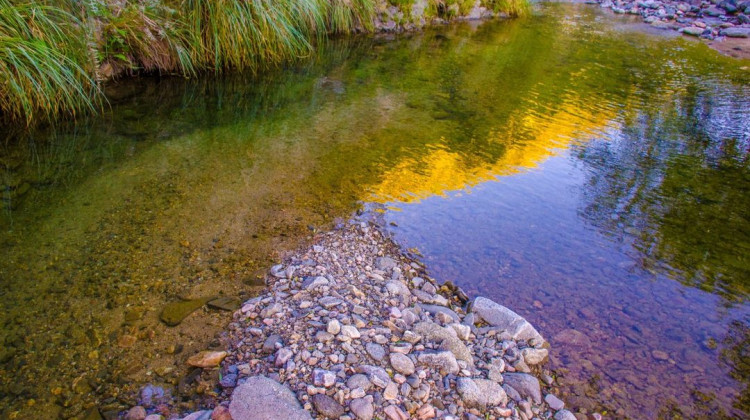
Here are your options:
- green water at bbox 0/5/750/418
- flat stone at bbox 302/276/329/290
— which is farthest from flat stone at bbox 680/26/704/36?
flat stone at bbox 302/276/329/290

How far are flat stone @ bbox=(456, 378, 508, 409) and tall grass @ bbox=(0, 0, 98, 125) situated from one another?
18.3 feet

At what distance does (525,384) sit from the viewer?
2.65 m

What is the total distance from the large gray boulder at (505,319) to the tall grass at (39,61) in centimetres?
532

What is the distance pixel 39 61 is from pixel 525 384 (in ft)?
20.1

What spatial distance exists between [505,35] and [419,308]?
520 inches

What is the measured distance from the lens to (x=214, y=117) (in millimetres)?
6594

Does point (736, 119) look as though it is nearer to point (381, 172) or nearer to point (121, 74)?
point (381, 172)

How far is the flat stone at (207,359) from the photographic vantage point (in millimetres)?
2635

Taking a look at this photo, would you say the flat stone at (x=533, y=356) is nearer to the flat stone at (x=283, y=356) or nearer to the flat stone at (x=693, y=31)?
the flat stone at (x=283, y=356)

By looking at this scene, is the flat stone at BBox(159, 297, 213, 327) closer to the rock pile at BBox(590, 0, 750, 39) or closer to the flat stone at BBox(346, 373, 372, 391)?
the flat stone at BBox(346, 373, 372, 391)

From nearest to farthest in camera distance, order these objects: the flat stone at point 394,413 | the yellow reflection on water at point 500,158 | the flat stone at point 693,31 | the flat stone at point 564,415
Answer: the flat stone at point 394,413 → the flat stone at point 564,415 → the yellow reflection on water at point 500,158 → the flat stone at point 693,31

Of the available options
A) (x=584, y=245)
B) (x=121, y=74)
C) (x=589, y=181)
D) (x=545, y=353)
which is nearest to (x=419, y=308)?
(x=545, y=353)

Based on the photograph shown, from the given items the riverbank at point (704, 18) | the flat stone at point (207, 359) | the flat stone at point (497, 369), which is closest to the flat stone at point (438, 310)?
the flat stone at point (497, 369)

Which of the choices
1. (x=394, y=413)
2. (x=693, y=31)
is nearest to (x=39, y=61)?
(x=394, y=413)
